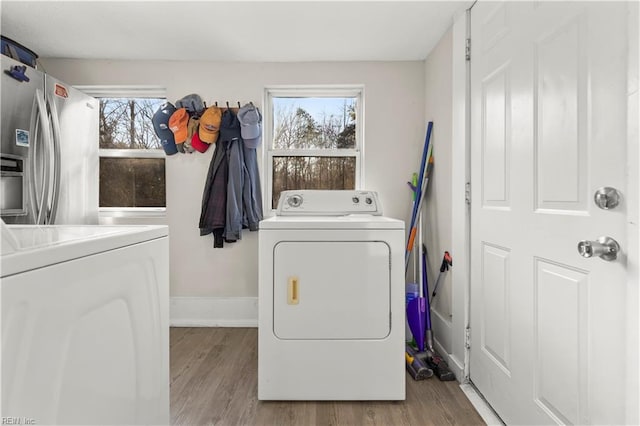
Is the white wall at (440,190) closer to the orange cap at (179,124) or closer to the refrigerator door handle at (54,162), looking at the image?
the orange cap at (179,124)

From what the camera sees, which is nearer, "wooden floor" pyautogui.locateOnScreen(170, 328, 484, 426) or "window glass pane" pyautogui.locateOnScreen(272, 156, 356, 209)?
"wooden floor" pyautogui.locateOnScreen(170, 328, 484, 426)

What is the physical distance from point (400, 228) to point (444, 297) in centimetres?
90

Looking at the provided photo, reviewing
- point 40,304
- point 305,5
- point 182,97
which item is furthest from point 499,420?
point 182,97

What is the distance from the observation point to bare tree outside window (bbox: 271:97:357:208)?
9.89 feet

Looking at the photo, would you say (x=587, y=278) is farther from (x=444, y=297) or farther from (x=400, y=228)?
(x=444, y=297)

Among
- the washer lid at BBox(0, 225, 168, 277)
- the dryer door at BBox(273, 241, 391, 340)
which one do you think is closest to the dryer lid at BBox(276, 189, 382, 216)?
the dryer door at BBox(273, 241, 391, 340)

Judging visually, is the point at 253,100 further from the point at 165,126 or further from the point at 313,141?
the point at 165,126

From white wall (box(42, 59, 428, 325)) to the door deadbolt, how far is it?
1.87 m

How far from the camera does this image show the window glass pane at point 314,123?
9.93 feet

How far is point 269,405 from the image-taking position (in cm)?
175

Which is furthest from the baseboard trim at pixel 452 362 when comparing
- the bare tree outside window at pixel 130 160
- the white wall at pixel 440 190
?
the bare tree outside window at pixel 130 160

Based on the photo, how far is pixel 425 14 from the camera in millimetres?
2135

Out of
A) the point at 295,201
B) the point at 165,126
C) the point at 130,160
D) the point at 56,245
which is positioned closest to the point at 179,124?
the point at 165,126

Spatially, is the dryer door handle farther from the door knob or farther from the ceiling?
the ceiling
